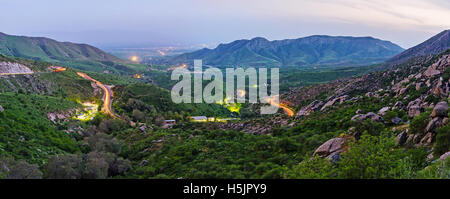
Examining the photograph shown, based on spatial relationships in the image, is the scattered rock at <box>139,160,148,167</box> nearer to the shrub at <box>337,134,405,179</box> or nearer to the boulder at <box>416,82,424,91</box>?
the shrub at <box>337,134,405,179</box>

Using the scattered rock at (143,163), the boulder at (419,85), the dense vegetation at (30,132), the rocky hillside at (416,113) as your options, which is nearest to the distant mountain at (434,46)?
the rocky hillside at (416,113)

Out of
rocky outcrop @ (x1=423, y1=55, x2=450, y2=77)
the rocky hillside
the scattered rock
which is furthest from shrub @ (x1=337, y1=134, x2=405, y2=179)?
rocky outcrop @ (x1=423, y1=55, x2=450, y2=77)

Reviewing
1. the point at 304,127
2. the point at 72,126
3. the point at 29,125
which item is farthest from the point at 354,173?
the point at 72,126

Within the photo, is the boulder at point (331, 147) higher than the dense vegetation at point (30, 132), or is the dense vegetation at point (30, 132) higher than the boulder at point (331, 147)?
the boulder at point (331, 147)

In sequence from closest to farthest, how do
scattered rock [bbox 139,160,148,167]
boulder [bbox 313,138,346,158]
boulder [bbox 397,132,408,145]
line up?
boulder [bbox 397,132,408,145] < boulder [bbox 313,138,346,158] < scattered rock [bbox 139,160,148,167]

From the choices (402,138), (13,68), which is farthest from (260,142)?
(13,68)

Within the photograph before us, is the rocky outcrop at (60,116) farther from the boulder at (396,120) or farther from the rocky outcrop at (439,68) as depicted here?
the rocky outcrop at (439,68)

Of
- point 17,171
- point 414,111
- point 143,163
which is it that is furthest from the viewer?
point 143,163

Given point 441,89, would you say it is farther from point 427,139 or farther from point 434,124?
point 427,139

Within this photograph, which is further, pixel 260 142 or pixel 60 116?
pixel 60 116

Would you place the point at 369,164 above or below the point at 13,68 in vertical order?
below

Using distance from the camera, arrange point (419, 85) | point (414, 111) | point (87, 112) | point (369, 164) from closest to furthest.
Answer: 1. point (369, 164)
2. point (414, 111)
3. point (419, 85)
4. point (87, 112)
